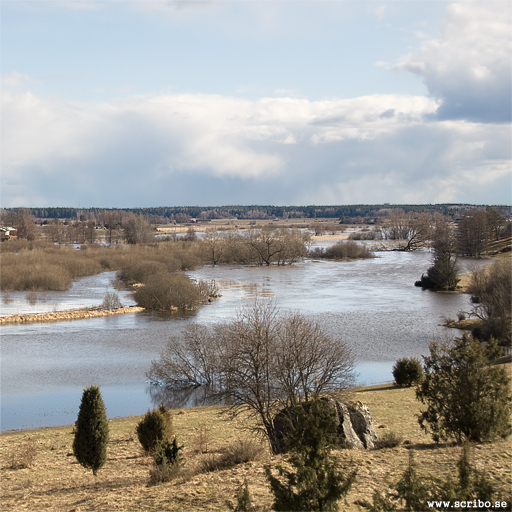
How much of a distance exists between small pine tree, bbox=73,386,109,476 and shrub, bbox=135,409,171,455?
7.70ft

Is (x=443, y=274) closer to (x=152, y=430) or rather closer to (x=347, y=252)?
(x=347, y=252)

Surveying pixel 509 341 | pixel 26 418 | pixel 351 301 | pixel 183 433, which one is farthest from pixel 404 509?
pixel 351 301

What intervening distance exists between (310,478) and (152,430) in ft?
28.4

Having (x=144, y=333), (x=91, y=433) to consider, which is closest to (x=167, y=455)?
(x=91, y=433)

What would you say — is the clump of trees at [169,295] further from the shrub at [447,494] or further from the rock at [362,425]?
the shrub at [447,494]

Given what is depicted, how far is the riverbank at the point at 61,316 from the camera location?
38.8 metres

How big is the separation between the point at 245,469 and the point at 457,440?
458 centimetres

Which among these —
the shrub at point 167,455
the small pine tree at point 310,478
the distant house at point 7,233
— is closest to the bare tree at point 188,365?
the shrub at point 167,455

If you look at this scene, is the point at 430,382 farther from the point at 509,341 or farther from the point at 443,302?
the point at 443,302

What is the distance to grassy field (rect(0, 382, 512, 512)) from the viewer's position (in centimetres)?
873

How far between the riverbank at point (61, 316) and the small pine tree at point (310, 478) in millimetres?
35955

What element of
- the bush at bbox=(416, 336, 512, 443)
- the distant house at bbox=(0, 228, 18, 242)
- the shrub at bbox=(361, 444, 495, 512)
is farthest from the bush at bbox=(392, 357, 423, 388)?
the distant house at bbox=(0, 228, 18, 242)

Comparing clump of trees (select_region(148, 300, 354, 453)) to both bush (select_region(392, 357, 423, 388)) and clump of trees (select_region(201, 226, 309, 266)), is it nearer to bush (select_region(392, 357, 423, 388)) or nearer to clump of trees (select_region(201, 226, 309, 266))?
bush (select_region(392, 357, 423, 388))

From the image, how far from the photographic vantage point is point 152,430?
45.2 ft
